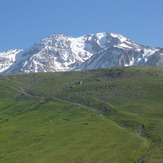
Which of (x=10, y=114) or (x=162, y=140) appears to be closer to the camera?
(x=162, y=140)

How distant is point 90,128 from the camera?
121 m

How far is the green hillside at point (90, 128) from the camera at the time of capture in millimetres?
89750

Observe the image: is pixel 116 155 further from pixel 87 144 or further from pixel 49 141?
A: pixel 49 141

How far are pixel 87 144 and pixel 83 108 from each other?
6611 centimetres

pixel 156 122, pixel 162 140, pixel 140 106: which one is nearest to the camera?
pixel 162 140

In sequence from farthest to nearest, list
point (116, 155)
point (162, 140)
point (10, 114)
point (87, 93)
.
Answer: point (87, 93), point (10, 114), point (162, 140), point (116, 155)

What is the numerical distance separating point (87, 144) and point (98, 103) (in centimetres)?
7336

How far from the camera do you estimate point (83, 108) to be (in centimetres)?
16575

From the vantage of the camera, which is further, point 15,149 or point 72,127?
point 72,127

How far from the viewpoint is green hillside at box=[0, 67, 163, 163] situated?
3533 inches

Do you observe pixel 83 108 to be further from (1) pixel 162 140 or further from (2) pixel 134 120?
(1) pixel 162 140

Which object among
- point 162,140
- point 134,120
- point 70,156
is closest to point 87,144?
point 70,156

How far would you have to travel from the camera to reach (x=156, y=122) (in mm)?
121875

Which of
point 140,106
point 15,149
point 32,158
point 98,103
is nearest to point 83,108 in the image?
point 98,103
